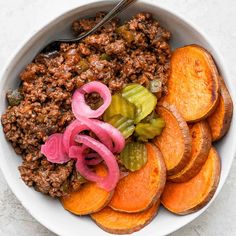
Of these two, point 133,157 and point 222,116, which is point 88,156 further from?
point 222,116

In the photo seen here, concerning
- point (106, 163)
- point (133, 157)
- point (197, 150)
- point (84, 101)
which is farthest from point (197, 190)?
point (84, 101)

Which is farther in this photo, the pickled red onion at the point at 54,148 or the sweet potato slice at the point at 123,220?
the sweet potato slice at the point at 123,220

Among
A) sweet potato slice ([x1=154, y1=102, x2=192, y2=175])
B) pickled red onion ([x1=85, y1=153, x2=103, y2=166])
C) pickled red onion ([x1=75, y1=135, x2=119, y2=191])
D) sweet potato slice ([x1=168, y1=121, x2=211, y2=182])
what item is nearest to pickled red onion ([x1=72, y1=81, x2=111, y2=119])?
pickled red onion ([x1=75, y1=135, x2=119, y2=191])

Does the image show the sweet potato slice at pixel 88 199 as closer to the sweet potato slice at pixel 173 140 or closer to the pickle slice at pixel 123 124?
the pickle slice at pixel 123 124

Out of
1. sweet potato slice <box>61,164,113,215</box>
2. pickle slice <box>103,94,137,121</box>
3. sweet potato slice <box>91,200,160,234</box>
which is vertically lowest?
sweet potato slice <box>91,200,160,234</box>

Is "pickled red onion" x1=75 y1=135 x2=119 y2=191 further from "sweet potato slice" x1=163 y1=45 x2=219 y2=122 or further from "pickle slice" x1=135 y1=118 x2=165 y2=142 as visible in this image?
"sweet potato slice" x1=163 y1=45 x2=219 y2=122

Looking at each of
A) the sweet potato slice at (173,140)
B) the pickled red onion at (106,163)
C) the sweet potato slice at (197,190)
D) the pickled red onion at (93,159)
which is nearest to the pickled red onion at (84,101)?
the pickled red onion at (106,163)
